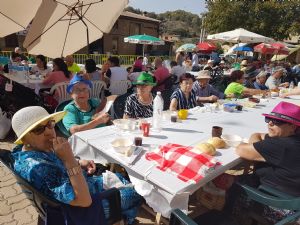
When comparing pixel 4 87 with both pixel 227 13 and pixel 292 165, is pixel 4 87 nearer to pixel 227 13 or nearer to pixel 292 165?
pixel 292 165

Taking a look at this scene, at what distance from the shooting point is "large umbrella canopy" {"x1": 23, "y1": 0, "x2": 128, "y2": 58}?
4.69m

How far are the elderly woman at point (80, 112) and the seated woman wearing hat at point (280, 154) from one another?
5.28ft

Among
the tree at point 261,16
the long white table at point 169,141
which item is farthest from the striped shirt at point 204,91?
the tree at point 261,16

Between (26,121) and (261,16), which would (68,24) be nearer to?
(26,121)

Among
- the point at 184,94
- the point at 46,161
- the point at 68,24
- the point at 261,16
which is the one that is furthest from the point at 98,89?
the point at 261,16

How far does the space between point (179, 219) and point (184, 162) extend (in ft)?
1.42

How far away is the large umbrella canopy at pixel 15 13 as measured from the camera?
4.08 m

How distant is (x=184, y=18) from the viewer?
338 feet

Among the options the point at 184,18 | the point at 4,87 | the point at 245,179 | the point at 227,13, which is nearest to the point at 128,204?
the point at 245,179

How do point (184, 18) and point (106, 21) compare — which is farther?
point (184, 18)

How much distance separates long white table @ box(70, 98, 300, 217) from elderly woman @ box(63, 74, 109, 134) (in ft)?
0.78

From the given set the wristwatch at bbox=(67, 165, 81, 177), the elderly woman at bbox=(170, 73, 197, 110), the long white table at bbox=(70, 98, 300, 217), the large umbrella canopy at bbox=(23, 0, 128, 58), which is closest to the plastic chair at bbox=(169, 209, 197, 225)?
the long white table at bbox=(70, 98, 300, 217)

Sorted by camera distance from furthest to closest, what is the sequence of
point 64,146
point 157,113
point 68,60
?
point 68,60
point 157,113
point 64,146

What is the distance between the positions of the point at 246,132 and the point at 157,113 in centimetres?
104
